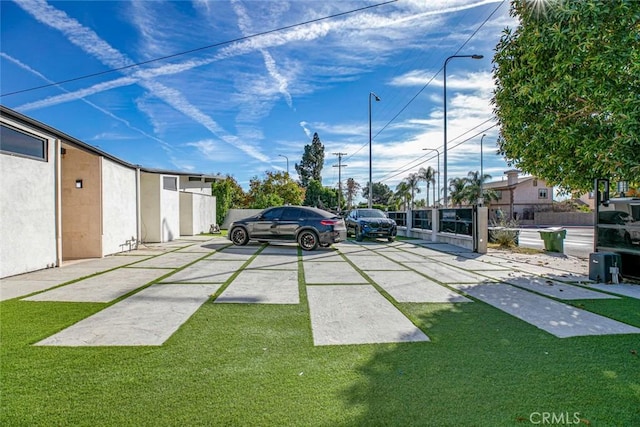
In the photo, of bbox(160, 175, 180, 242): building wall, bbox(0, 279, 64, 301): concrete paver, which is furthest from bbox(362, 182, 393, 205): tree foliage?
bbox(0, 279, 64, 301): concrete paver

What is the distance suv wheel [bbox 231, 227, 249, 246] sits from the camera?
484 inches

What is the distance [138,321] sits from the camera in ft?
13.2

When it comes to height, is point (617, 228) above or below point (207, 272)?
above

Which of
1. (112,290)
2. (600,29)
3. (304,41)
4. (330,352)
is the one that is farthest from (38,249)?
(600,29)

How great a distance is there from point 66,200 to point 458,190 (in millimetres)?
53848

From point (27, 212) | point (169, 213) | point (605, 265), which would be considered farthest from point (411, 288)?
point (169, 213)

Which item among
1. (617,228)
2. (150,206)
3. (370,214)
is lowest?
(617,228)

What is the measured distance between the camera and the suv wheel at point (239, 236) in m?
12.3

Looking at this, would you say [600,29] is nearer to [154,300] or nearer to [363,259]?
[363,259]

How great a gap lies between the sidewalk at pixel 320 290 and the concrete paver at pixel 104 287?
2 centimetres

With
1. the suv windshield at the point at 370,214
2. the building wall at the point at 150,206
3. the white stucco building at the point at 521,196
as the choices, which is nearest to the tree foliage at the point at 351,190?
the white stucco building at the point at 521,196

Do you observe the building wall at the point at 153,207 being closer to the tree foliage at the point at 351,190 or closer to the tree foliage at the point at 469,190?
the tree foliage at the point at 469,190

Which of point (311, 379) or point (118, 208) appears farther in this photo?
point (118, 208)

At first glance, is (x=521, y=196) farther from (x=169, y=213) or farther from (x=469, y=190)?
(x=169, y=213)
